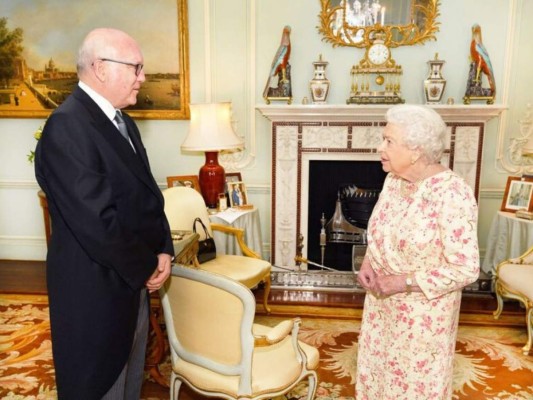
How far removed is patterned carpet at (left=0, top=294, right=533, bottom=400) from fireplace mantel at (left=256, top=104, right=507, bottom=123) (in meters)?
1.71

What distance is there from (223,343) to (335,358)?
1.40 metres

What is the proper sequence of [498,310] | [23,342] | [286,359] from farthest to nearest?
[498,310], [23,342], [286,359]

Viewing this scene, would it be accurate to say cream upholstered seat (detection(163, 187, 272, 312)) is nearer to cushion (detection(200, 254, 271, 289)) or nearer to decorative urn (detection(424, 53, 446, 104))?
cushion (detection(200, 254, 271, 289))

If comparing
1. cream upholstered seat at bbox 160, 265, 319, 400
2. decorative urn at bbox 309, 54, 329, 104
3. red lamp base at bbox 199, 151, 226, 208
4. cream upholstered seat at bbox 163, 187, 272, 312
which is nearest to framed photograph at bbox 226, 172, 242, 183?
red lamp base at bbox 199, 151, 226, 208

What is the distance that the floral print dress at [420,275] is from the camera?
5.41 feet

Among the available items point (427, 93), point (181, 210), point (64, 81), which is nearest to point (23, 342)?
point (181, 210)

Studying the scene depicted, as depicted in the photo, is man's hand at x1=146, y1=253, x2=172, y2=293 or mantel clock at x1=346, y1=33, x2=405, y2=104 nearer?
man's hand at x1=146, y1=253, x2=172, y2=293

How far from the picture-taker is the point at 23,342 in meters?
3.27

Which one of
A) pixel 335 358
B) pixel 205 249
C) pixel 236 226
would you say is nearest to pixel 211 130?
pixel 236 226

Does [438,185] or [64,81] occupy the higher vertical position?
[64,81]

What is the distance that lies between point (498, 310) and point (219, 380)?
102 inches

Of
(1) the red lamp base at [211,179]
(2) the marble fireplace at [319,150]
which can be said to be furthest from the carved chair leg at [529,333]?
(1) the red lamp base at [211,179]

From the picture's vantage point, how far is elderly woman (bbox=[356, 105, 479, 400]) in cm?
166

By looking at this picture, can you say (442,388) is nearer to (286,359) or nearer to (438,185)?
(286,359)
